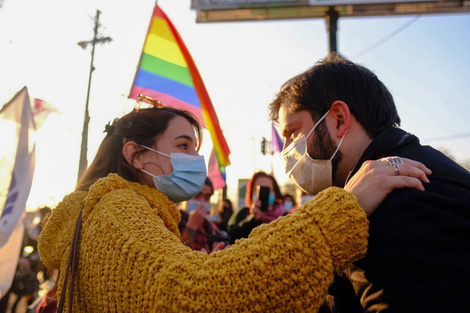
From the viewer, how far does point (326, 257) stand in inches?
39.5

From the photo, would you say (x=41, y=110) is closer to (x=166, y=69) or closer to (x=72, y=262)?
(x=166, y=69)

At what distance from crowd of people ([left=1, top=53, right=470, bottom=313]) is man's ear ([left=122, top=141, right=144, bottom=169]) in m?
0.32

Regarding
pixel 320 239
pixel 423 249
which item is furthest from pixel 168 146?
pixel 423 249

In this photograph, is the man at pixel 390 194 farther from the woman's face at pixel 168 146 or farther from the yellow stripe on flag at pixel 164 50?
the yellow stripe on flag at pixel 164 50

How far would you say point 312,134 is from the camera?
5.97 feet

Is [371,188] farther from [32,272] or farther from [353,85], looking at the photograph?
[32,272]

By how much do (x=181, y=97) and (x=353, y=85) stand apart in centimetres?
329

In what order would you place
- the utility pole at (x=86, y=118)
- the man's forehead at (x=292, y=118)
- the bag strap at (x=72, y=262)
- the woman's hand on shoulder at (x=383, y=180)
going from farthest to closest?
the utility pole at (x=86, y=118) < the man's forehead at (x=292, y=118) < the bag strap at (x=72, y=262) < the woman's hand on shoulder at (x=383, y=180)

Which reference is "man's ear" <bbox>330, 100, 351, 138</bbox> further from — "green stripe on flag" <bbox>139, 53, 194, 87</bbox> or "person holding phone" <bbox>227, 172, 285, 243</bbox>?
"green stripe on flag" <bbox>139, 53, 194, 87</bbox>

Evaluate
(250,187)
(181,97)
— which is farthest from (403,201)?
(250,187)

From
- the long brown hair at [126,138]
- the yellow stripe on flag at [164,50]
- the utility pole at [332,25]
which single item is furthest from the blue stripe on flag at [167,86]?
the utility pole at [332,25]

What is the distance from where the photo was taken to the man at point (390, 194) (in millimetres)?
1015

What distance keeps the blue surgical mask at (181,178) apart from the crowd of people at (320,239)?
27 centimetres

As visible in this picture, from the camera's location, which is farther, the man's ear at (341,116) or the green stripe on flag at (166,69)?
the green stripe on flag at (166,69)
